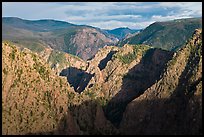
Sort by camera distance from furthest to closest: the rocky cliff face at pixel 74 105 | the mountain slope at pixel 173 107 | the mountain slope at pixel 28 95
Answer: the mountain slope at pixel 173 107 < the rocky cliff face at pixel 74 105 < the mountain slope at pixel 28 95

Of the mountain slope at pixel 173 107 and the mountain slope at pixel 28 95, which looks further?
the mountain slope at pixel 173 107

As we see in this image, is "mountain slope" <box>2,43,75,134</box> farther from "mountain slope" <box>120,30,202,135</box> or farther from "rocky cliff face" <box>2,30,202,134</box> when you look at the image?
"mountain slope" <box>120,30,202,135</box>

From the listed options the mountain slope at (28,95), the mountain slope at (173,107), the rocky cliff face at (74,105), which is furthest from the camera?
the mountain slope at (173,107)

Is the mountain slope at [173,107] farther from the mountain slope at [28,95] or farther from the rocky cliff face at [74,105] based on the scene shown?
the mountain slope at [28,95]

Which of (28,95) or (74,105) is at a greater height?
(28,95)

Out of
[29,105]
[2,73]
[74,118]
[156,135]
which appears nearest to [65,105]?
[74,118]

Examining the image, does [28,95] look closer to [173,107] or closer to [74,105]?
[74,105]

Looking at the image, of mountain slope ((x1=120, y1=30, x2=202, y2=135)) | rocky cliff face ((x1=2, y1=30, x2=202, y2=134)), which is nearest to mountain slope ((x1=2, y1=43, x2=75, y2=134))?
rocky cliff face ((x1=2, y1=30, x2=202, y2=134))

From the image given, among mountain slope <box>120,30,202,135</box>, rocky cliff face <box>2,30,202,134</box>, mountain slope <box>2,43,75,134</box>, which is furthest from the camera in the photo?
mountain slope <box>120,30,202,135</box>

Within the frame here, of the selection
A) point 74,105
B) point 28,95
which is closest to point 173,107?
point 74,105

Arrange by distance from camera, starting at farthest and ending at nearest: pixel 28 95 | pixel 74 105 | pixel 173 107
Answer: pixel 173 107 < pixel 74 105 < pixel 28 95

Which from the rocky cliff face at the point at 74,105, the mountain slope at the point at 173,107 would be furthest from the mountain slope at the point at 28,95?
the mountain slope at the point at 173,107
